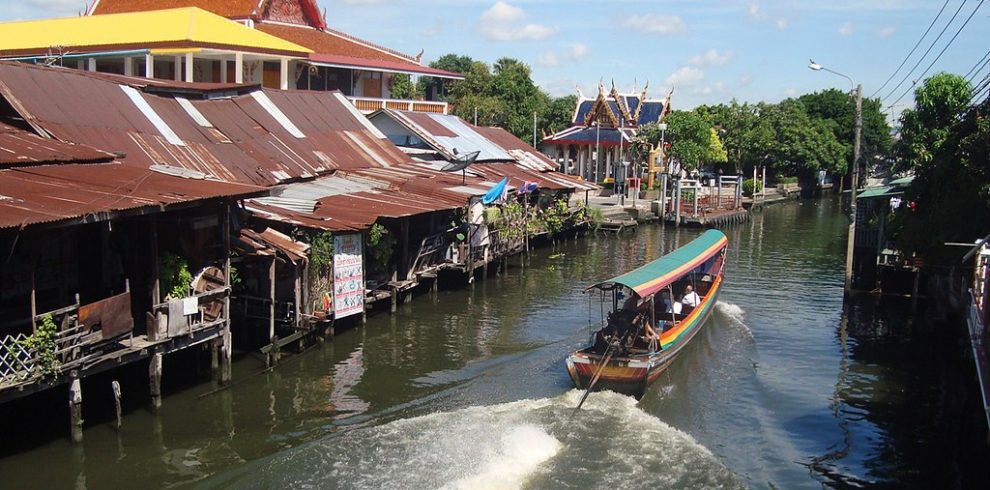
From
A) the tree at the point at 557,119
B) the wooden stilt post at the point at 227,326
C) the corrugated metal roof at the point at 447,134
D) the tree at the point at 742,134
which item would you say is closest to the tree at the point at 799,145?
the tree at the point at 742,134

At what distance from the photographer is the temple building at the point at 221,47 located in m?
28.8

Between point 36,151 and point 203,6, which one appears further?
point 203,6

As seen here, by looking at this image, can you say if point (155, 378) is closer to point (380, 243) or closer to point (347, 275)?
point (347, 275)

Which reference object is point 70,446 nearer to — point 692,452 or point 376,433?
point 376,433

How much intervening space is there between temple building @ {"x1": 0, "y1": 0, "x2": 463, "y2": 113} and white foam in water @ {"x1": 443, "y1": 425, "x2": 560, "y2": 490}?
19877mm

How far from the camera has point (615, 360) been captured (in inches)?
600

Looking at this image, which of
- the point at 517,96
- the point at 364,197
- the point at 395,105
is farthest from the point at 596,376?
the point at 517,96

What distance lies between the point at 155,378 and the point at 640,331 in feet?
27.4

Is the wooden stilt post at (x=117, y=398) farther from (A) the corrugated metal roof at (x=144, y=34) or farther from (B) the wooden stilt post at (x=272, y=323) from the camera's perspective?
(A) the corrugated metal roof at (x=144, y=34)

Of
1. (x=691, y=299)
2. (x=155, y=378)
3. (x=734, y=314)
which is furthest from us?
(x=734, y=314)

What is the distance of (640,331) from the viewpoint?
53.7 ft

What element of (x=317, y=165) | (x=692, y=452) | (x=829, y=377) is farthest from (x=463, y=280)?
(x=692, y=452)

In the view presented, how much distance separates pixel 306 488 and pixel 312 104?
18048mm

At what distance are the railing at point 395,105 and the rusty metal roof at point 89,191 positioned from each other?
58.7 ft
